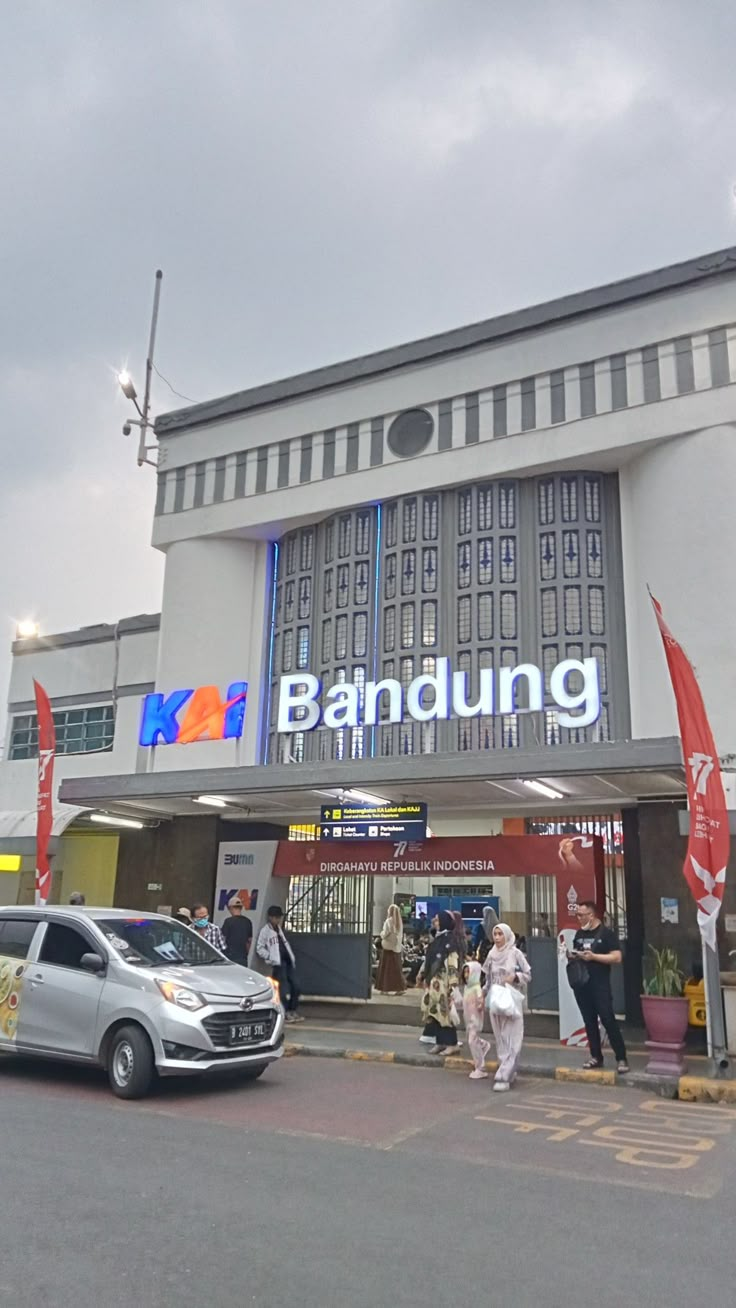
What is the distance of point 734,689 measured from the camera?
67.7 feet

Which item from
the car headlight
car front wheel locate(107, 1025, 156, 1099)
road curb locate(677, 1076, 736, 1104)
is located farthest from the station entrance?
car front wheel locate(107, 1025, 156, 1099)

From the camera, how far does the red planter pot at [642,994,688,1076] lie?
36.1 feet

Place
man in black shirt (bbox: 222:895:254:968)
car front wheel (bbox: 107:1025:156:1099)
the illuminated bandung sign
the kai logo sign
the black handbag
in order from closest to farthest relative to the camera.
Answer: car front wheel (bbox: 107:1025:156:1099), the black handbag, man in black shirt (bbox: 222:895:254:968), the illuminated bandung sign, the kai logo sign

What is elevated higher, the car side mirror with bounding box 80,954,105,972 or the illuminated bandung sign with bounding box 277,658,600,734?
the illuminated bandung sign with bounding box 277,658,600,734

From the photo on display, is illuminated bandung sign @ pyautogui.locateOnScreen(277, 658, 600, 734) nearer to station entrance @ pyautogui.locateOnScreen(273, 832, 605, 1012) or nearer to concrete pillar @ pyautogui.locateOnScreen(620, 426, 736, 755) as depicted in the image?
concrete pillar @ pyautogui.locateOnScreen(620, 426, 736, 755)

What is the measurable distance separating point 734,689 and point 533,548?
20.2 feet

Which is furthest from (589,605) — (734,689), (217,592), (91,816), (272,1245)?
(272,1245)

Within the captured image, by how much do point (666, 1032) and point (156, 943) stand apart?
5.72m

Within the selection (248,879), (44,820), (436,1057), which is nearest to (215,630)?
(44,820)

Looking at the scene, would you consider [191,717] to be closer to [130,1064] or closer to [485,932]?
[485,932]

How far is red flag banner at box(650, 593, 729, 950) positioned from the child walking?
8.57ft

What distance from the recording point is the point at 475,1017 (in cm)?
1153

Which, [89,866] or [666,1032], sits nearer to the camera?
[666,1032]

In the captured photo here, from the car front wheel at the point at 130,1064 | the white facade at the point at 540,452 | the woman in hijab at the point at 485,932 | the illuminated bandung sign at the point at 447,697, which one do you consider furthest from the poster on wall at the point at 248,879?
the white facade at the point at 540,452
